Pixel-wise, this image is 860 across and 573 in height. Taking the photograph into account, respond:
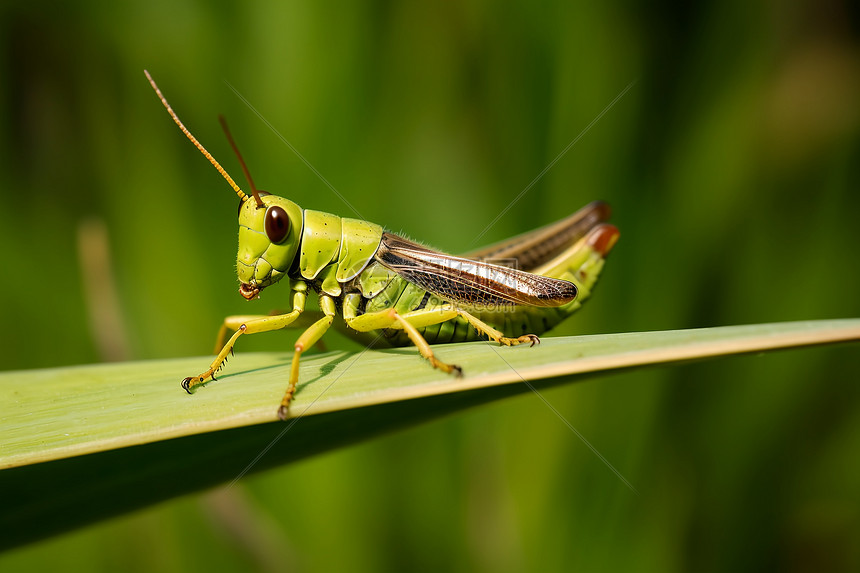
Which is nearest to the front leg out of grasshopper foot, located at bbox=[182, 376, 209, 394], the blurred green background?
grasshopper foot, located at bbox=[182, 376, 209, 394]

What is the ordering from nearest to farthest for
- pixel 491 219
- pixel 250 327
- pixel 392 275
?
pixel 250 327
pixel 392 275
pixel 491 219

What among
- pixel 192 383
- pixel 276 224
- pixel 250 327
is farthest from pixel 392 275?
pixel 192 383

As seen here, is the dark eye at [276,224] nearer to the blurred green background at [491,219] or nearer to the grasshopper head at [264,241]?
the grasshopper head at [264,241]

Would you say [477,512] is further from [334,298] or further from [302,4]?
[302,4]

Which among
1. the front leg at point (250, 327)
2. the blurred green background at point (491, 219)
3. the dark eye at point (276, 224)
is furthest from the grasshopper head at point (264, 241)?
the blurred green background at point (491, 219)

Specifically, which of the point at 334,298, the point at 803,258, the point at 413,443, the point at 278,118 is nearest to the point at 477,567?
the point at 413,443

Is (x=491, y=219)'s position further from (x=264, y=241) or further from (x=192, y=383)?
(x=192, y=383)
